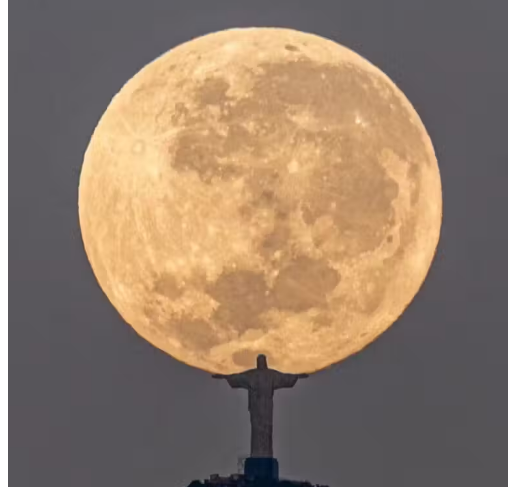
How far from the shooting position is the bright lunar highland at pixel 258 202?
1538 cm

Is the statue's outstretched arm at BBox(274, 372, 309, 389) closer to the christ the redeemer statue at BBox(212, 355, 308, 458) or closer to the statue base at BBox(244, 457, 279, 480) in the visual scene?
the christ the redeemer statue at BBox(212, 355, 308, 458)

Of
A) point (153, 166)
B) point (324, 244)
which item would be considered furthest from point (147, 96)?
point (324, 244)

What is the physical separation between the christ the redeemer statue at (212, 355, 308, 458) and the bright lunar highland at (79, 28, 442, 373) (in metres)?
0.12

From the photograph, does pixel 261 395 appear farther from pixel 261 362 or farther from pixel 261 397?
pixel 261 362

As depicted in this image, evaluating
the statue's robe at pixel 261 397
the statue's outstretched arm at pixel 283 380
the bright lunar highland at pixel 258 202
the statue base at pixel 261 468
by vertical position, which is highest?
the bright lunar highland at pixel 258 202

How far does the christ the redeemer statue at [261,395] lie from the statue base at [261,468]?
77 millimetres

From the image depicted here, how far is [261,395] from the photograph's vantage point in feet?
53.1

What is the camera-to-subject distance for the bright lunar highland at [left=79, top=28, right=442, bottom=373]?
15.4 meters

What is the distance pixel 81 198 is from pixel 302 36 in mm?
1803

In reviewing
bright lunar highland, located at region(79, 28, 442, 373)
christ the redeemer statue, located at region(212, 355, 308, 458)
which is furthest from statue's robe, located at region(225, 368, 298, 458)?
bright lunar highland, located at region(79, 28, 442, 373)

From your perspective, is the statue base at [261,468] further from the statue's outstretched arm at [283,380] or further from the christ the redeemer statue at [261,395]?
the statue's outstretched arm at [283,380]

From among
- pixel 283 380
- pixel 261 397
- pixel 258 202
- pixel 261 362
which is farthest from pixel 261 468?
pixel 258 202

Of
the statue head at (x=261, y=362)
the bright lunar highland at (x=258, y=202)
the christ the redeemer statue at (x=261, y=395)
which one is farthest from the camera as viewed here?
the christ the redeemer statue at (x=261, y=395)

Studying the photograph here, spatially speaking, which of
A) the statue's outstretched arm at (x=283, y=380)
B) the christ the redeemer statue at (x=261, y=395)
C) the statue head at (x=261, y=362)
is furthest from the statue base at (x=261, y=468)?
the statue head at (x=261, y=362)
